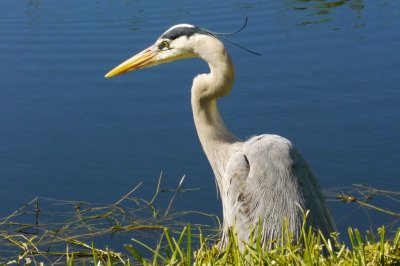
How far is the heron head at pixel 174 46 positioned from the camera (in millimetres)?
5492

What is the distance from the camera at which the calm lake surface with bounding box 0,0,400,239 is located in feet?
22.2

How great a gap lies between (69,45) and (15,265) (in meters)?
3.52

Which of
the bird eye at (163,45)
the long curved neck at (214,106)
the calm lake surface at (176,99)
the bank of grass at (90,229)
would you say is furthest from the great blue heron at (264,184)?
the calm lake surface at (176,99)

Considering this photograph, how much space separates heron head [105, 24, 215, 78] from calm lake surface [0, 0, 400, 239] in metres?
1.10

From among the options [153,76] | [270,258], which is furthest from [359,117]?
[270,258]

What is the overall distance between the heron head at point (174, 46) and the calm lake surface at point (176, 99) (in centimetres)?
110

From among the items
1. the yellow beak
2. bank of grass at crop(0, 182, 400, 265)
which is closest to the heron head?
the yellow beak

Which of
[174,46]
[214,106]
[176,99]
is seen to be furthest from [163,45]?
[176,99]

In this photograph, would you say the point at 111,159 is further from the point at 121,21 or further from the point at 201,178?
the point at 121,21

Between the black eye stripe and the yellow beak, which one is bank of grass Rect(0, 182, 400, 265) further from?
the black eye stripe

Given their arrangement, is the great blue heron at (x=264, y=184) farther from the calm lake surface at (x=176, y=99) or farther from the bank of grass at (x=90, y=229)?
the calm lake surface at (x=176, y=99)

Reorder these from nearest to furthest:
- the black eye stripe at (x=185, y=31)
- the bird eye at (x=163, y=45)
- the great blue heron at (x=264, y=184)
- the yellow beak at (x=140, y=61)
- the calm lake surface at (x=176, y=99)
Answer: the great blue heron at (x=264, y=184)
the black eye stripe at (x=185, y=31)
the bird eye at (x=163, y=45)
the yellow beak at (x=140, y=61)
the calm lake surface at (x=176, y=99)

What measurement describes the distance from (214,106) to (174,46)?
0.46 m

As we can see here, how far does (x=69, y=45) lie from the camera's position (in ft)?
29.5
